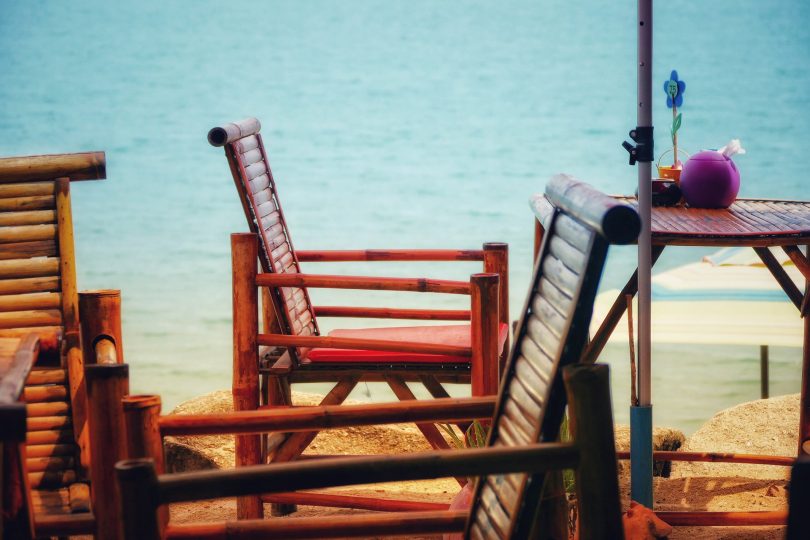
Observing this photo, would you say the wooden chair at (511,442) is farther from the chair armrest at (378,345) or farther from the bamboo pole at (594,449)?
the chair armrest at (378,345)

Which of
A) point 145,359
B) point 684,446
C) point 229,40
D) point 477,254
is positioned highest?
point 229,40

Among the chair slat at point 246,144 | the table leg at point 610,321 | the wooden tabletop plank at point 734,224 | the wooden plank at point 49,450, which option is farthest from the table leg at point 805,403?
the wooden plank at point 49,450

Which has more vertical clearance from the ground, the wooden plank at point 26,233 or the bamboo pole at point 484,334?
the wooden plank at point 26,233

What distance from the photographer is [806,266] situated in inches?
100

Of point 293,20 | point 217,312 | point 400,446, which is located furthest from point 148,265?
point 293,20

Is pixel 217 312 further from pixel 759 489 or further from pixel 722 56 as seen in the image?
pixel 722 56

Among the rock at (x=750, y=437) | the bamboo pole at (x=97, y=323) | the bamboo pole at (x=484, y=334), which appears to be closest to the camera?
the bamboo pole at (x=97, y=323)

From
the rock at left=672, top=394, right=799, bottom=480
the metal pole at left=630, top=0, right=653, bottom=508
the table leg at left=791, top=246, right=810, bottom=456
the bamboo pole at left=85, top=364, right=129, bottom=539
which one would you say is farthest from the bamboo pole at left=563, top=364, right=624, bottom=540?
the rock at left=672, top=394, right=799, bottom=480

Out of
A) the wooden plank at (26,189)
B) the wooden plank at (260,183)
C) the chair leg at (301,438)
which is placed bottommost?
the chair leg at (301,438)

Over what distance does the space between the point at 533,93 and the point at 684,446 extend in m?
17.7

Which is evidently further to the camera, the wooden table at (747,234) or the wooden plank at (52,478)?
the wooden table at (747,234)

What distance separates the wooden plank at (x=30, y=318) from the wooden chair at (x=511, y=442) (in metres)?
0.69

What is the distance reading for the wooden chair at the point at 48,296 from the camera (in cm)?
231

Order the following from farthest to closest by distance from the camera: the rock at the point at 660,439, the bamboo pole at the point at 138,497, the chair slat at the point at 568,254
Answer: the rock at the point at 660,439, the chair slat at the point at 568,254, the bamboo pole at the point at 138,497
